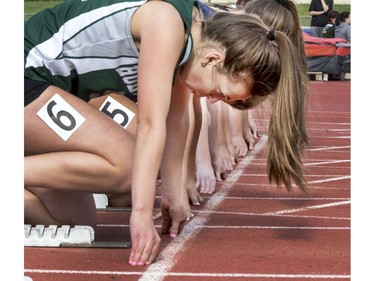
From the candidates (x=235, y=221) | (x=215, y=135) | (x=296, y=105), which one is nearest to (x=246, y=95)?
(x=296, y=105)

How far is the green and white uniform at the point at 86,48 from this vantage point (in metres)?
3.29

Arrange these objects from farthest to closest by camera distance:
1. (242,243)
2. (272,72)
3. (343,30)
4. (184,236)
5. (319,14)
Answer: (343,30), (319,14), (184,236), (242,243), (272,72)

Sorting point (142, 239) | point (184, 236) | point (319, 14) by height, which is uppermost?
point (142, 239)

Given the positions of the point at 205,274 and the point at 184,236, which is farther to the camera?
the point at 184,236

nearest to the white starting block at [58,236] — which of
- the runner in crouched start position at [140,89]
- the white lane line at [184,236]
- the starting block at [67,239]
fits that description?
the starting block at [67,239]

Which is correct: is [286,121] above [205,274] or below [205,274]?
above

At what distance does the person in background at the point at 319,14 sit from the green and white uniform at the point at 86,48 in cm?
1636

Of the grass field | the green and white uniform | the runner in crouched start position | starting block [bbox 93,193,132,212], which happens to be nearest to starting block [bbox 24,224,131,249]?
the runner in crouched start position

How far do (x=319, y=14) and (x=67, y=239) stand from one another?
17.0 meters

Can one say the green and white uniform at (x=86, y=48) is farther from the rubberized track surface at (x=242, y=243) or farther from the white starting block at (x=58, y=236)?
the rubberized track surface at (x=242, y=243)

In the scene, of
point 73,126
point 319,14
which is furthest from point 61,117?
point 319,14

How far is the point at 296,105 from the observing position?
10.9 feet

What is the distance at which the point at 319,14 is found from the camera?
19.8 metres

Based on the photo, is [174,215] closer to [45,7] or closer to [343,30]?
[343,30]
